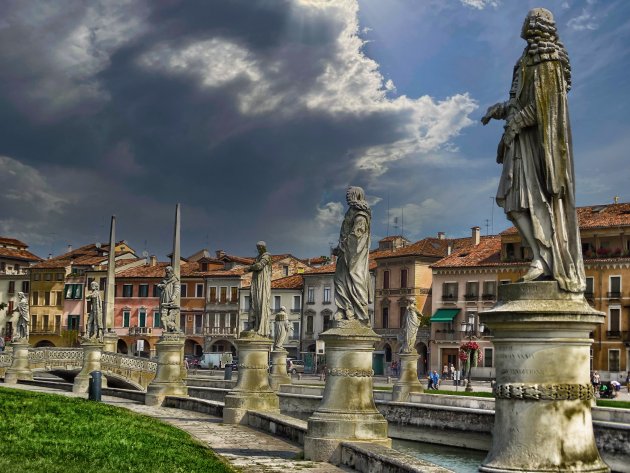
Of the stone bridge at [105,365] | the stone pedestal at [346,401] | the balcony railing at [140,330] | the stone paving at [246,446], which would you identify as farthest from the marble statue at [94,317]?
the balcony railing at [140,330]

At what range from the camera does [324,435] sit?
48.6 ft

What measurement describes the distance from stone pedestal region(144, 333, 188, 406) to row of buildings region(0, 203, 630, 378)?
93.3 feet

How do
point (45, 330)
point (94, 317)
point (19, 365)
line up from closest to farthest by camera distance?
A: point (94, 317), point (19, 365), point (45, 330)

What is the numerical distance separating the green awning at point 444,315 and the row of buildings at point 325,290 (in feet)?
0.33

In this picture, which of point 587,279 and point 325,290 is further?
point 325,290

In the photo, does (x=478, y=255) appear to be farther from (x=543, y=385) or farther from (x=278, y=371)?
(x=543, y=385)

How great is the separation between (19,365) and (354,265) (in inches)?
1423

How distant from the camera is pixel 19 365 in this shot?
47.3 m

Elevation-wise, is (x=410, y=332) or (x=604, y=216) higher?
(x=604, y=216)

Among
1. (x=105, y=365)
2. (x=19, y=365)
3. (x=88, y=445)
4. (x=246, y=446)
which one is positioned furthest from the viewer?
(x=19, y=365)

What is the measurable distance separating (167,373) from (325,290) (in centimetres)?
6372

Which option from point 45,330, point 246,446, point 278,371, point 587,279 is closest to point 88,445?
point 246,446

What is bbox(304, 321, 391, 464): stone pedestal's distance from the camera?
1477cm

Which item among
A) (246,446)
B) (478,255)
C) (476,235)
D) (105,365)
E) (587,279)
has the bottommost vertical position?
(246,446)
